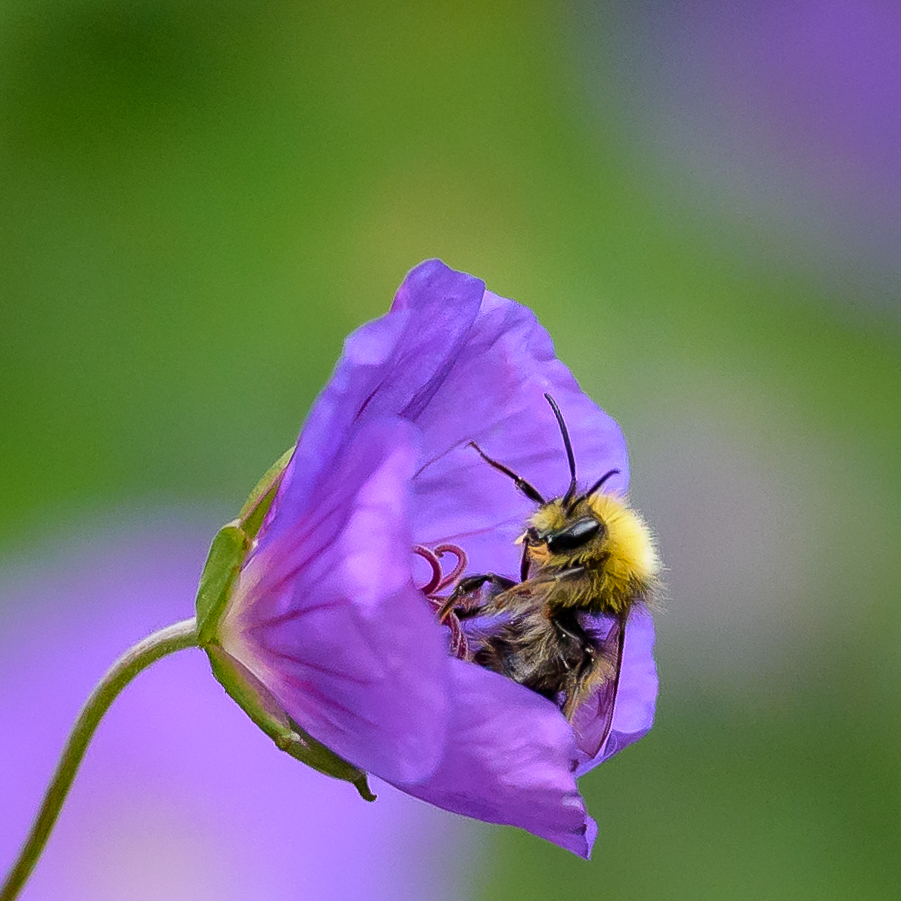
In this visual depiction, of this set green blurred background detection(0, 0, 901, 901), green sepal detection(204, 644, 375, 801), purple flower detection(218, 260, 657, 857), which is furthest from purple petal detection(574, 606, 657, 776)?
green blurred background detection(0, 0, 901, 901)

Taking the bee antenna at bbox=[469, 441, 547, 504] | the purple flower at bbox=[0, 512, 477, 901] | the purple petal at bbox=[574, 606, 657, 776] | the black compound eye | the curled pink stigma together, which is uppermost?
the bee antenna at bbox=[469, 441, 547, 504]

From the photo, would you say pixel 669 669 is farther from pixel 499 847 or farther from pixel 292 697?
pixel 292 697

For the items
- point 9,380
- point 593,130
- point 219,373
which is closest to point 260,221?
point 219,373

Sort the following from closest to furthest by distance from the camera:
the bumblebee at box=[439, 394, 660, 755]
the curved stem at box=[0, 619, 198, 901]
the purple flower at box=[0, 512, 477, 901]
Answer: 1. the curved stem at box=[0, 619, 198, 901]
2. the bumblebee at box=[439, 394, 660, 755]
3. the purple flower at box=[0, 512, 477, 901]

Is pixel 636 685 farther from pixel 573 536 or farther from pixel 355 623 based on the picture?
pixel 355 623

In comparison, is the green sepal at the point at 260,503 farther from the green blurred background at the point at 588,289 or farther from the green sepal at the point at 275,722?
the green blurred background at the point at 588,289

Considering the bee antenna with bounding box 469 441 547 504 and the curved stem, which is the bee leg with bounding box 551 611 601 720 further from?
the curved stem

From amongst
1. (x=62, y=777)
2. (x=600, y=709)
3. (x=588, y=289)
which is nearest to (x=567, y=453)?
(x=600, y=709)
